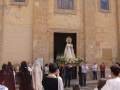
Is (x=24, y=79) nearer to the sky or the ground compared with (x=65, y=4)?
nearer to the ground

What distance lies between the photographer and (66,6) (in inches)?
Answer: 646

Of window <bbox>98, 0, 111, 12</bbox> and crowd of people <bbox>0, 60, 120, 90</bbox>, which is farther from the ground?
window <bbox>98, 0, 111, 12</bbox>

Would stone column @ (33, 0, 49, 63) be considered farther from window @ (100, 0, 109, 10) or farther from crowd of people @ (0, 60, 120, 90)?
window @ (100, 0, 109, 10)

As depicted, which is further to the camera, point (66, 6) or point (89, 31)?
point (89, 31)

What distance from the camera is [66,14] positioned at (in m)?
16.2

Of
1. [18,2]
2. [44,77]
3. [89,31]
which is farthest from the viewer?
[89,31]

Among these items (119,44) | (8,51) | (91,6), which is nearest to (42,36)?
(8,51)

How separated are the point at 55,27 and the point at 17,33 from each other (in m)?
3.02

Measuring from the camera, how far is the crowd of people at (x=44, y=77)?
12.4ft

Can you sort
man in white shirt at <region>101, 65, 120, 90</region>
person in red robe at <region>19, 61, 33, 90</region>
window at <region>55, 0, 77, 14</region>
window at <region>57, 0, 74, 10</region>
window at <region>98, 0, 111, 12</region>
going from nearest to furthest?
man in white shirt at <region>101, 65, 120, 90</region>, person in red robe at <region>19, 61, 33, 90</region>, window at <region>55, 0, 77, 14</region>, window at <region>57, 0, 74, 10</region>, window at <region>98, 0, 111, 12</region>

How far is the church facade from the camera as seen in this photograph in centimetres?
1454

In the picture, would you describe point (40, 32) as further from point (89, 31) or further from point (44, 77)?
point (44, 77)

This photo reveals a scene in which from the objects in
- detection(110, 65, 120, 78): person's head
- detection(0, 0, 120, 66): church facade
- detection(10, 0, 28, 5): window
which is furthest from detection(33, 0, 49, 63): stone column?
detection(110, 65, 120, 78): person's head

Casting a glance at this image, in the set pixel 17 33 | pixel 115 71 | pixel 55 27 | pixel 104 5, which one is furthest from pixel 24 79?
pixel 104 5
